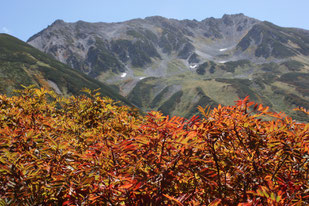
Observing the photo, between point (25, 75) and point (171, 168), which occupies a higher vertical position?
point (171, 168)

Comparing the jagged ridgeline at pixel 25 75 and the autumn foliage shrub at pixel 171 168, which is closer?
the autumn foliage shrub at pixel 171 168

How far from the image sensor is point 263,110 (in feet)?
6.91

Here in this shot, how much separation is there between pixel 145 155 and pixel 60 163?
1.22 metres

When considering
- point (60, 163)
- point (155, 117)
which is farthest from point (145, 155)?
point (60, 163)

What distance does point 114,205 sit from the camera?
196cm

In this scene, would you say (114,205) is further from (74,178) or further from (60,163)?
(60,163)

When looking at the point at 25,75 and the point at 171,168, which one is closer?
the point at 171,168

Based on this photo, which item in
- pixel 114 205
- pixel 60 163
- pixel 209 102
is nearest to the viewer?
pixel 114 205

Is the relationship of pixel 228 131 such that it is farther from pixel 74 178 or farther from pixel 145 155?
pixel 74 178

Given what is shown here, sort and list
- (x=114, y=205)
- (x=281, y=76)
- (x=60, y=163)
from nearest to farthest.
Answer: (x=114, y=205) < (x=60, y=163) < (x=281, y=76)

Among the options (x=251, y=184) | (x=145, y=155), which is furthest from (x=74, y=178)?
(x=251, y=184)

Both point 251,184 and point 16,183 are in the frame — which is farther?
point 251,184

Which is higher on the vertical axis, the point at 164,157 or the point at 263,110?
the point at 263,110

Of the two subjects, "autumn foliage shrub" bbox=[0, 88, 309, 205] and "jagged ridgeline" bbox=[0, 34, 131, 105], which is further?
"jagged ridgeline" bbox=[0, 34, 131, 105]
